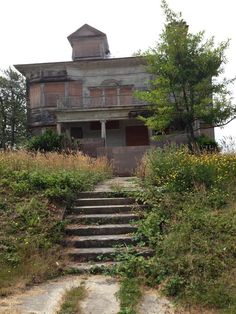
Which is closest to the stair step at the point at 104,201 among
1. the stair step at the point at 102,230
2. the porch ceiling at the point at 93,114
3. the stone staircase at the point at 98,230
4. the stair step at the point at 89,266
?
the stone staircase at the point at 98,230

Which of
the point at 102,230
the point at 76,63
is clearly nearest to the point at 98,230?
the point at 102,230

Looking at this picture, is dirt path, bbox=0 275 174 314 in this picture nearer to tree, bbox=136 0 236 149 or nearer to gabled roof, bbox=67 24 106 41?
tree, bbox=136 0 236 149

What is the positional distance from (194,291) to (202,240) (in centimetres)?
105

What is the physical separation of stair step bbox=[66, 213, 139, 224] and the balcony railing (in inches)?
833

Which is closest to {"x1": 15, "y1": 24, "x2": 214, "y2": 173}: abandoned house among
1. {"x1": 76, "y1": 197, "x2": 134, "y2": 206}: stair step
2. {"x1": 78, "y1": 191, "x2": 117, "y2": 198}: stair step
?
Result: {"x1": 78, "y1": 191, "x2": 117, "y2": 198}: stair step

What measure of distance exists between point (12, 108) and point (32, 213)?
84.3ft

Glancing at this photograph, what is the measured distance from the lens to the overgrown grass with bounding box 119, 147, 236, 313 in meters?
5.21

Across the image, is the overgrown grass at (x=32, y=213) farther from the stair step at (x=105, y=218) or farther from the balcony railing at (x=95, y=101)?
the balcony railing at (x=95, y=101)

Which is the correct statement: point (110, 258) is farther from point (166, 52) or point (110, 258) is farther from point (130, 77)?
point (130, 77)

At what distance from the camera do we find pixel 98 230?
730 cm

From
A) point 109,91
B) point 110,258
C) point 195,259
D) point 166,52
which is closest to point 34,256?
point 110,258

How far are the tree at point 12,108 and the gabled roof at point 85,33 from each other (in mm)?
5673

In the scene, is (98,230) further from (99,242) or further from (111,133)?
(111,133)

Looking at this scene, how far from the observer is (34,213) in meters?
7.31
